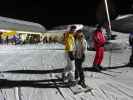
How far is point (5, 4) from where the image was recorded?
36938 millimetres

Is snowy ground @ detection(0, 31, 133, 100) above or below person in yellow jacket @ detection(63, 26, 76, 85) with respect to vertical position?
below

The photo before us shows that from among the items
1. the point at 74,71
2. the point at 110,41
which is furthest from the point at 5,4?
the point at 74,71

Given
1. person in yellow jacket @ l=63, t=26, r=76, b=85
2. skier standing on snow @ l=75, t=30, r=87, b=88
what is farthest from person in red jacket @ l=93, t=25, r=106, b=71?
skier standing on snow @ l=75, t=30, r=87, b=88

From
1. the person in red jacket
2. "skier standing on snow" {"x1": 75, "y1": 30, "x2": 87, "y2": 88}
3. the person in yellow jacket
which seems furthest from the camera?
the person in red jacket

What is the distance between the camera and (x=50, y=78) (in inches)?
574

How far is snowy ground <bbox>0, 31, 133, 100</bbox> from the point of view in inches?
468

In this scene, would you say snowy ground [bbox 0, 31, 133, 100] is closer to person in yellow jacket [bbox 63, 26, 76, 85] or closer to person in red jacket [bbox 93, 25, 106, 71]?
person in red jacket [bbox 93, 25, 106, 71]

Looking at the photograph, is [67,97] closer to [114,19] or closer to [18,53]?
[18,53]

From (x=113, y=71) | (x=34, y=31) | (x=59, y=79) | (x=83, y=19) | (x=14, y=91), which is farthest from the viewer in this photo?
(x=83, y=19)

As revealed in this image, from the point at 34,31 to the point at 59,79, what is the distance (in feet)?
13.9

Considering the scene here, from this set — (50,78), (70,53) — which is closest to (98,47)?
(50,78)

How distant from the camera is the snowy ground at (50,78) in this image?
39.0ft

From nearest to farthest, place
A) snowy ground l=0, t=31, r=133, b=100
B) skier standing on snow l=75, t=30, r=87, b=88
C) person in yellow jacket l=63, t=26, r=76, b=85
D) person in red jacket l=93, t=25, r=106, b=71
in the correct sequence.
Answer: snowy ground l=0, t=31, r=133, b=100 → skier standing on snow l=75, t=30, r=87, b=88 → person in yellow jacket l=63, t=26, r=76, b=85 → person in red jacket l=93, t=25, r=106, b=71

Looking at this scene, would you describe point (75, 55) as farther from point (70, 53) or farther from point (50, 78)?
point (50, 78)
